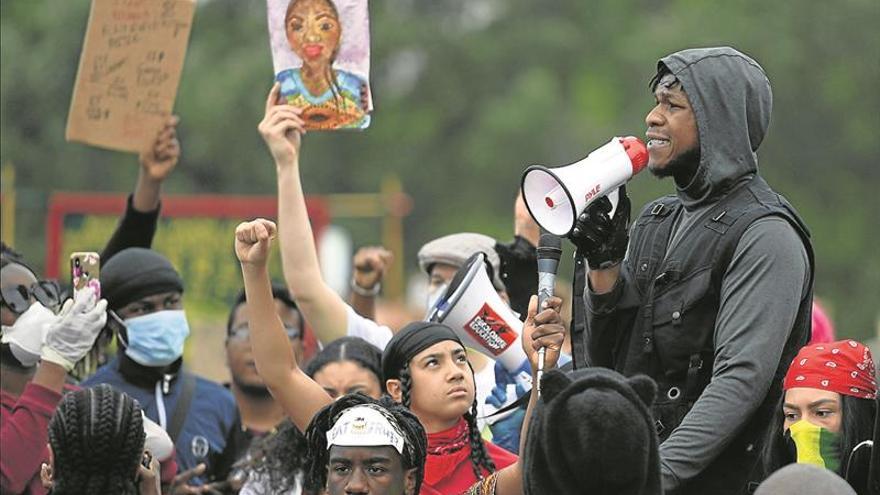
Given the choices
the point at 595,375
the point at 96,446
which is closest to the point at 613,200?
the point at 595,375

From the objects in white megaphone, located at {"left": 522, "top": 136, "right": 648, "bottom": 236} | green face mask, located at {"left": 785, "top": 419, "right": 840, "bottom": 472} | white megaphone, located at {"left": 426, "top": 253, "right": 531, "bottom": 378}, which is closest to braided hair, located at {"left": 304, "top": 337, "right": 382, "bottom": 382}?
white megaphone, located at {"left": 426, "top": 253, "right": 531, "bottom": 378}

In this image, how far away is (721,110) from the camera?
19.0 feet

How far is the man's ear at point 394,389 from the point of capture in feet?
22.8

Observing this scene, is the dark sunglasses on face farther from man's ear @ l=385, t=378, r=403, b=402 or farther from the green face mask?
the green face mask

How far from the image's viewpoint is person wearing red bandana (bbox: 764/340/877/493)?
243 inches

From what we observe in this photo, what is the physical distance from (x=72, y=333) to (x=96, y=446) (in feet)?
4.09

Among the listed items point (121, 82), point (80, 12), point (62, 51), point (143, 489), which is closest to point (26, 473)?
point (143, 489)

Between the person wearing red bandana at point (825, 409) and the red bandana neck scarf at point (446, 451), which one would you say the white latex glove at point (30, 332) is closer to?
the red bandana neck scarf at point (446, 451)

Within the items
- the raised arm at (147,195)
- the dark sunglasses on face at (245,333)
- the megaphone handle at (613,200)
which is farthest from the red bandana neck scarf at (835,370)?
the raised arm at (147,195)

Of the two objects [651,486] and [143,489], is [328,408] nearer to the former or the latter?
[143,489]

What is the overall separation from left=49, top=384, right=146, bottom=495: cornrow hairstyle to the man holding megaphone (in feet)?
4.32

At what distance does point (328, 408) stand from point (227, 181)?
26.4m

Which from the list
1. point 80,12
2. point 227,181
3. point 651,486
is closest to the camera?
point 651,486

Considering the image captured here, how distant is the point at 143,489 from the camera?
594 cm
